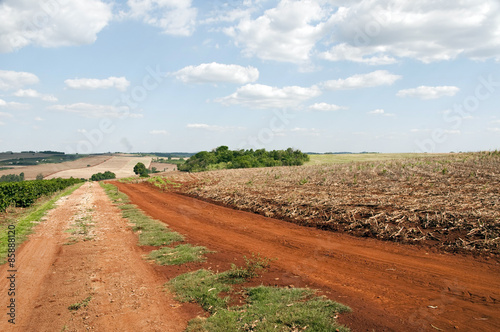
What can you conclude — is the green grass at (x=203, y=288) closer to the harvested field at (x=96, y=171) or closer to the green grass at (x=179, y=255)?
the green grass at (x=179, y=255)

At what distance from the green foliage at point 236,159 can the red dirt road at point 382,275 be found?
61.6 meters

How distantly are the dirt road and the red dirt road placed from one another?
A: 3118mm

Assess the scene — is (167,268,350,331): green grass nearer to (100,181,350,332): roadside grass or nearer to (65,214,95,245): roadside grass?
(100,181,350,332): roadside grass

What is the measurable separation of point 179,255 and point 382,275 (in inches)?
250

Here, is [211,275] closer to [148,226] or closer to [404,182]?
[148,226]

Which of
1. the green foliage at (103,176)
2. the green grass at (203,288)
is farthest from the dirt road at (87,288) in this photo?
the green foliage at (103,176)

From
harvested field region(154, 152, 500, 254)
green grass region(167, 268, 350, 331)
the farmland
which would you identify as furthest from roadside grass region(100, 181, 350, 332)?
harvested field region(154, 152, 500, 254)

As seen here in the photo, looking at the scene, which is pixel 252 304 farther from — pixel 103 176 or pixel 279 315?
pixel 103 176

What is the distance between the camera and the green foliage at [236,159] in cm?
7606

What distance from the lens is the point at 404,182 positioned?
21.9 meters

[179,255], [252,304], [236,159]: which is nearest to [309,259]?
[252,304]

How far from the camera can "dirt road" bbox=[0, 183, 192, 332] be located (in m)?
5.98

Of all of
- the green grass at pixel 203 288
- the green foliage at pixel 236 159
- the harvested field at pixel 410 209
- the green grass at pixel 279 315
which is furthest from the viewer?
the green foliage at pixel 236 159

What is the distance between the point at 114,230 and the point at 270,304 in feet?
35.9
